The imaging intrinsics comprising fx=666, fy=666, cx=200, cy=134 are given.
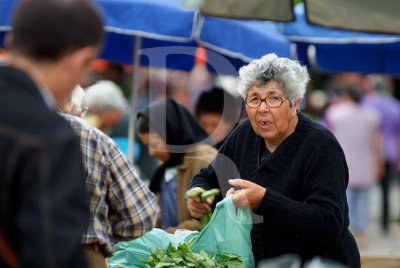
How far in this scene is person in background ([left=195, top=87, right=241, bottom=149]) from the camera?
5466 millimetres

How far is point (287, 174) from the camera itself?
2979 mm

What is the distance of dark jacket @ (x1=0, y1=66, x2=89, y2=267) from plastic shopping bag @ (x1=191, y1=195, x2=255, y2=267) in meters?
1.52

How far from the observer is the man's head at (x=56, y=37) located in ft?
5.06

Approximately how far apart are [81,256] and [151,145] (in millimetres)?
3111

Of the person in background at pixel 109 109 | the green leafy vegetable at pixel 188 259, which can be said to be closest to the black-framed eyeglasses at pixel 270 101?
the green leafy vegetable at pixel 188 259

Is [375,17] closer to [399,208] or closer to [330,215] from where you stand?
[330,215]

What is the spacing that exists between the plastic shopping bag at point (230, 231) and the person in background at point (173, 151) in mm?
1195

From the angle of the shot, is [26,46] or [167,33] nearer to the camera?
[26,46]

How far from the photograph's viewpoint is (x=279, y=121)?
3.06 meters

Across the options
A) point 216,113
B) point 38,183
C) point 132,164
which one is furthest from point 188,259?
point 216,113

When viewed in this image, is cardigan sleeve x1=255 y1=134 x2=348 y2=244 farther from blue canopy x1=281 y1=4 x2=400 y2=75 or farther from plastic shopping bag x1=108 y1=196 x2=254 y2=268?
blue canopy x1=281 y1=4 x2=400 y2=75

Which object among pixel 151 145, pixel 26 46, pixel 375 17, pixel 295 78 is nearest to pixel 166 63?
pixel 151 145

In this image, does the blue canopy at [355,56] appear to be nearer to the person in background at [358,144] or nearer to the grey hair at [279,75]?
the person in background at [358,144]

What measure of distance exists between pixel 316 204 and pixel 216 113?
2800mm
